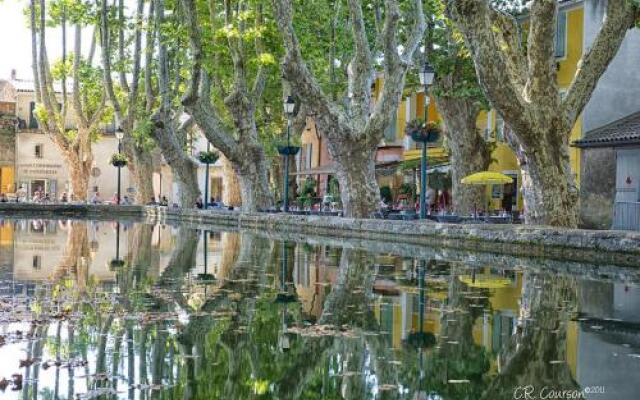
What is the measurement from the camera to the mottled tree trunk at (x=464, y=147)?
33875 mm

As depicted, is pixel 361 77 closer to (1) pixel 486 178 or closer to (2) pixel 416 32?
(2) pixel 416 32

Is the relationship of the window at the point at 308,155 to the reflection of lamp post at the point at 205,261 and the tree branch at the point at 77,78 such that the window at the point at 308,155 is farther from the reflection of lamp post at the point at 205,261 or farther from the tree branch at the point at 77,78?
the reflection of lamp post at the point at 205,261

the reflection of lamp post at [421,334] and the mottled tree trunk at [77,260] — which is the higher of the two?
the mottled tree trunk at [77,260]

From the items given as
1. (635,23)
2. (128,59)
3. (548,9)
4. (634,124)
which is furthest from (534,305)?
(128,59)

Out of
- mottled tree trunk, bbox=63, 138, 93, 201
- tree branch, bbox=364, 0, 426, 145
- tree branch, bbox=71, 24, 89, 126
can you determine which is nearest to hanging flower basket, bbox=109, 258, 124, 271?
tree branch, bbox=364, 0, 426, 145

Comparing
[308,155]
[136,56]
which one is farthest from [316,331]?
[308,155]

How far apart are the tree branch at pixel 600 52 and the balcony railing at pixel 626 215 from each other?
852cm

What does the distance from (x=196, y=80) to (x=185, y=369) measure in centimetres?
2796

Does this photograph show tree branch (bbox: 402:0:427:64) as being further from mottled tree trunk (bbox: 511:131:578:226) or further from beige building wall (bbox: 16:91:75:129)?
beige building wall (bbox: 16:91:75:129)

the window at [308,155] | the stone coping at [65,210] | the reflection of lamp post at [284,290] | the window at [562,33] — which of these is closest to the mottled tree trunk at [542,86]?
the reflection of lamp post at [284,290]

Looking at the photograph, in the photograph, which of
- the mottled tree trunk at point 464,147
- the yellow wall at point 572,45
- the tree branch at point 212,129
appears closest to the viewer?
the mottled tree trunk at point 464,147

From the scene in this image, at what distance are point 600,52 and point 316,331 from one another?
13.9 meters

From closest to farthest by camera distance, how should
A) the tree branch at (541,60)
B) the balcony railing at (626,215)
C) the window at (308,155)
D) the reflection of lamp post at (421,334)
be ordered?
the reflection of lamp post at (421,334) < the tree branch at (541,60) < the balcony railing at (626,215) < the window at (308,155)

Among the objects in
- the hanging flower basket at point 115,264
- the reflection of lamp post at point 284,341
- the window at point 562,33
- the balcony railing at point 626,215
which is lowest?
the reflection of lamp post at point 284,341
